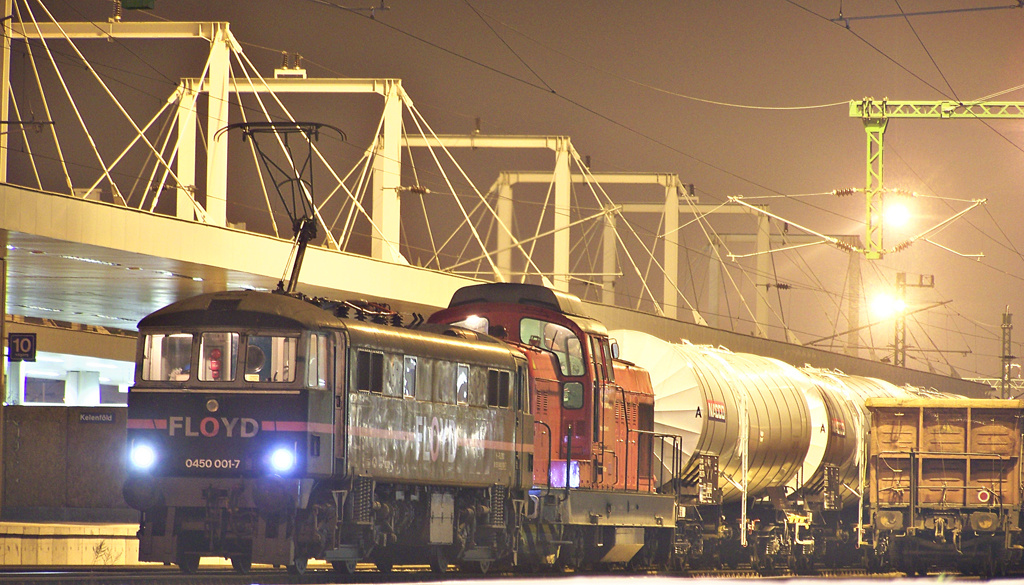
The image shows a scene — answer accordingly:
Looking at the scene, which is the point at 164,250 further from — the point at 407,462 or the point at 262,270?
the point at 407,462

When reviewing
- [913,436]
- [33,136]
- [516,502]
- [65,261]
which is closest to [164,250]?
[65,261]

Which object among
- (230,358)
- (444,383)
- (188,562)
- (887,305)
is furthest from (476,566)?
(887,305)

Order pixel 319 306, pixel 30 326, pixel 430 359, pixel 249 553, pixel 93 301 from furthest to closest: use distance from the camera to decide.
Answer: pixel 30 326
pixel 93 301
pixel 430 359
pixel 319 306
pixel 249 553

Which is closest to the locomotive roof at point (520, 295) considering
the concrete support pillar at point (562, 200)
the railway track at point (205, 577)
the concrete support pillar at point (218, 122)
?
the railway track at point (205, 577)

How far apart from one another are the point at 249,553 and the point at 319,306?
124 inches

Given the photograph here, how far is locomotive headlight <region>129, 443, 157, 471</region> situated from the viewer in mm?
16875

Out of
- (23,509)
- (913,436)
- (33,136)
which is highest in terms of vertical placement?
(33,136)

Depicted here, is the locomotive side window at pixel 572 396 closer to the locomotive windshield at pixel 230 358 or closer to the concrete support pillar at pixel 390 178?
the locomotive windshield at pixel 230 358

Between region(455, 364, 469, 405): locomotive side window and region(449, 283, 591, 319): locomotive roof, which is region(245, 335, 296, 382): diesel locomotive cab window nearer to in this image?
region(455, 364, 469, 405): locomotive side window

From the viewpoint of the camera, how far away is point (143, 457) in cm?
1694

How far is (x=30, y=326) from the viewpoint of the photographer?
162 ft

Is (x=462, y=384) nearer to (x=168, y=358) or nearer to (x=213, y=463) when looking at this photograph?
(x=213, y=463)

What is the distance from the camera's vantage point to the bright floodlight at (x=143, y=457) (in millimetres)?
16875

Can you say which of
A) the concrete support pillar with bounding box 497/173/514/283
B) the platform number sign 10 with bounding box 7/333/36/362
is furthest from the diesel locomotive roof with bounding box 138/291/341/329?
the concrete support pillar with bounding box 497/173/514/283
